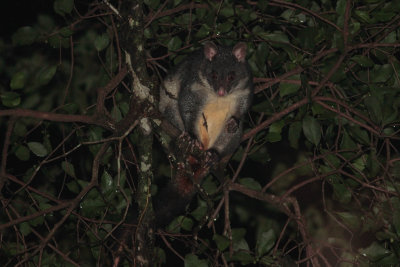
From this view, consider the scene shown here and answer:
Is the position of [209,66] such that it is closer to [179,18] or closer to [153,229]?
[179,18]

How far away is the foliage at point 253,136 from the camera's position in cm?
325

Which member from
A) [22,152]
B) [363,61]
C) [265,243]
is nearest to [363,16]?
[363,61]

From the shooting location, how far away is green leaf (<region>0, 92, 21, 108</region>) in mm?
3320

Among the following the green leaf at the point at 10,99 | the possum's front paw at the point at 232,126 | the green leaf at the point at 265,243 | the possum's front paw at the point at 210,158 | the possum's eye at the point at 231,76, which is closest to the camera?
the green leaf at the point at 265,243

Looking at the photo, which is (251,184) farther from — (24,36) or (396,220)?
(24,36)

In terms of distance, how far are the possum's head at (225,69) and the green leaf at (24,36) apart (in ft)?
4.86

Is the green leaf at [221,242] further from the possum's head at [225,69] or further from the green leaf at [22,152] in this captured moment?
the possum's head at [225,69]

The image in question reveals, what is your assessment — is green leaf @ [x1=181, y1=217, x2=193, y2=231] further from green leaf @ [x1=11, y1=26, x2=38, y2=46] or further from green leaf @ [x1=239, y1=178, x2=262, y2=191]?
green leaf @ [x1=11, y1=26, x2=38, y2=46]

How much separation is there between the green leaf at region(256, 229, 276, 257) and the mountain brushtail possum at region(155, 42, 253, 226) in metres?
1.29

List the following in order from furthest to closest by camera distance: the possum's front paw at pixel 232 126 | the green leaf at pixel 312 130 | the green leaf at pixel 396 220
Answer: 1. the possum's front paw at pixel 232 126
2. the green leaf at pixel 312 130
3. the green leaf at pixel 396 220

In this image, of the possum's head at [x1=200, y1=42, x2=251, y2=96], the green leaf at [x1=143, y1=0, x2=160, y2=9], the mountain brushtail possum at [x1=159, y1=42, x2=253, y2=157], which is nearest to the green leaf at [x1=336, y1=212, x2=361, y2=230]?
the mountain brushtail possum at [x1=159, y1=42, x2=253, y2=157]

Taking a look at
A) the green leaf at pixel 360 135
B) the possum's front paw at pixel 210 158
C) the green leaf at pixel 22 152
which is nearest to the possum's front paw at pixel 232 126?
the possum's front paw at pixel 210 158

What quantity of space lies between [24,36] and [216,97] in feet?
5.22

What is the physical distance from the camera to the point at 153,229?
335 cm
